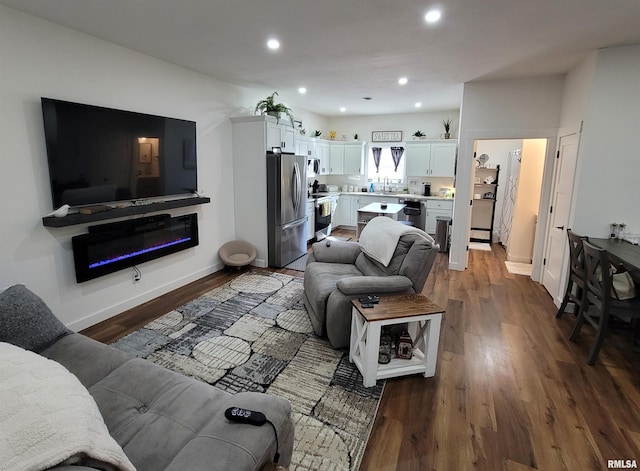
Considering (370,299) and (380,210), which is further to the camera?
(380,210)

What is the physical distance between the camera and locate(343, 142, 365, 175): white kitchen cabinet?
8070mm

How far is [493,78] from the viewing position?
14.6 feet

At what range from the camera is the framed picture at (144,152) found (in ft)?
11.6

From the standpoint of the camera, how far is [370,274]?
128 inches

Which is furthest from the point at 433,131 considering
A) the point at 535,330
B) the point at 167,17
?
the point at 167,17

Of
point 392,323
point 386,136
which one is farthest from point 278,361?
point 386,136

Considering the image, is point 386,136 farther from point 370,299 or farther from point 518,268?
point 370,299

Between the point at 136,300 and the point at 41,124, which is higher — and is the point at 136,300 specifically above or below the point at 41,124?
below

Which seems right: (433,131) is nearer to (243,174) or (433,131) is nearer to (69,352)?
(243,174)

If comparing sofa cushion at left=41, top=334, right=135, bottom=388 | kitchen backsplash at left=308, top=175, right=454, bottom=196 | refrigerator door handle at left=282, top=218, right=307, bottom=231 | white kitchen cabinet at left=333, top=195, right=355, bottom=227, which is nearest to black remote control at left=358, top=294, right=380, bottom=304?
sofa cushion at left=41, top=334, right=135, bottom=388

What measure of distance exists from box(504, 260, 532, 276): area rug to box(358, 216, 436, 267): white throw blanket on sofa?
9.02 ft

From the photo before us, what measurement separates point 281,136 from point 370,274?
118 inches

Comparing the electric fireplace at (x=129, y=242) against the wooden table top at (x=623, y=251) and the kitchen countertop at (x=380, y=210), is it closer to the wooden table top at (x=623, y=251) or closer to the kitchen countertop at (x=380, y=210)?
the kitchen countertop at (x=380, y=210)

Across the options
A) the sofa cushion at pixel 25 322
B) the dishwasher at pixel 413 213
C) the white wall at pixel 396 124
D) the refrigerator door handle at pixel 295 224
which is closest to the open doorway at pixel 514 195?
the white wall at pixel 396 124
